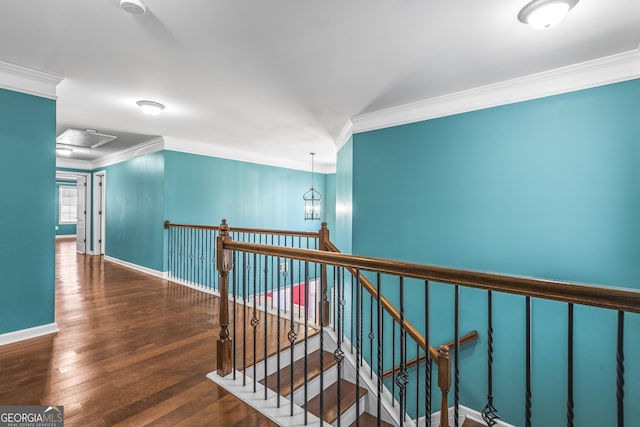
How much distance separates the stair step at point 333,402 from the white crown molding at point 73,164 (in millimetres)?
7646

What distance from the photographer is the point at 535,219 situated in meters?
Result: 2.62

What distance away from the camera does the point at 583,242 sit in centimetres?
243

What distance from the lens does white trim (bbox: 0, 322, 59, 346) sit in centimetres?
255

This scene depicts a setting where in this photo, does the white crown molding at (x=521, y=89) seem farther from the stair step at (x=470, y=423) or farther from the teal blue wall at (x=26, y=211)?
the teal blue wall at (x=26, y=211)

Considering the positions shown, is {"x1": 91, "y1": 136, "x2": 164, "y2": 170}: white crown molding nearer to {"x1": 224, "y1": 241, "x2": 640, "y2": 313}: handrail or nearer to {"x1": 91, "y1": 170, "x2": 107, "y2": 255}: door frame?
{"x1": 91, "y1": 170, "x2": 107, "y2": 255}: door frame

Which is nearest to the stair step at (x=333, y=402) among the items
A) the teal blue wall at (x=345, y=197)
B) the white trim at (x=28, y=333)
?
the teal blue wall at (x=345, y=197)

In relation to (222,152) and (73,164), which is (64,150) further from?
(222,152)

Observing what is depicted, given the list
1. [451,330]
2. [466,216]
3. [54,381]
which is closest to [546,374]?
[451,330]

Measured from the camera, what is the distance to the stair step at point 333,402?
2.59 metres

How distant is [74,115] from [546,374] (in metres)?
5.91

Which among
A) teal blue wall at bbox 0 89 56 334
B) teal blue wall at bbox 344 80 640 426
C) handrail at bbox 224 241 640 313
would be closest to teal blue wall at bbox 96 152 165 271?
teal blue wall at bbox 0 89 56 334

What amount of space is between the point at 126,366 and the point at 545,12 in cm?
363

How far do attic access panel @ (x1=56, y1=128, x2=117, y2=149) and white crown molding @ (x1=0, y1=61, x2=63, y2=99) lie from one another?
2006mm

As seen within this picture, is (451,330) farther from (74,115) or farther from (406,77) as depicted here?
(74,115)
